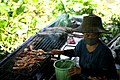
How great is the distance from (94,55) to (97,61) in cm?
12

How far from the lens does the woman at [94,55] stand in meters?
3.77

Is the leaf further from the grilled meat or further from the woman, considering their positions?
the woman

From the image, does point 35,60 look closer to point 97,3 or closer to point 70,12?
point 70,12

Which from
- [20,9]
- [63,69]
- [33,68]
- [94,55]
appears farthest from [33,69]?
[20,9]

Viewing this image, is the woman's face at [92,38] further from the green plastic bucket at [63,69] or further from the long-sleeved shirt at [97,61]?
the green plastic bucket at [63,69]

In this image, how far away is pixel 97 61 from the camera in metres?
3.88

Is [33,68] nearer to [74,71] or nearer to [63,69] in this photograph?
[63,69]

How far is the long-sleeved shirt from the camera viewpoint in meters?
3.77

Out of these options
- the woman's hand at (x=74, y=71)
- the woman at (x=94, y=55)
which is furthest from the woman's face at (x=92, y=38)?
the woman's hand at (x=74, y=71)

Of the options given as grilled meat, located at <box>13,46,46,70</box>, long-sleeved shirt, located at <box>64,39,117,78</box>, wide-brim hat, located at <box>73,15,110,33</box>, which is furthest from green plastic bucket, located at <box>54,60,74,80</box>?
grilled meat, located at <box>13,46,46,70</box>

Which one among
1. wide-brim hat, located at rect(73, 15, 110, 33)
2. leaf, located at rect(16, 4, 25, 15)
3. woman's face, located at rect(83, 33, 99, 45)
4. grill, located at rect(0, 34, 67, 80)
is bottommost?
grill, located at rect(0, 34, 67, 80)

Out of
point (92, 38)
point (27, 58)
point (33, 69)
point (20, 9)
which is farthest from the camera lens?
point (20, 9)

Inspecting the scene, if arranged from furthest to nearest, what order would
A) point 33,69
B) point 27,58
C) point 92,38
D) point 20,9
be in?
1. point 20,9
2. point 27,58
3. point 33,69
4. point 92,38

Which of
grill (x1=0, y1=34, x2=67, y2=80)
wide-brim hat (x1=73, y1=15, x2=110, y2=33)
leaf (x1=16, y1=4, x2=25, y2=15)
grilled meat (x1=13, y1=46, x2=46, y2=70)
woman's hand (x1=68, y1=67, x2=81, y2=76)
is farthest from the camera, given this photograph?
leaf (x1=16, y1=4, x2=25, y2=15)
